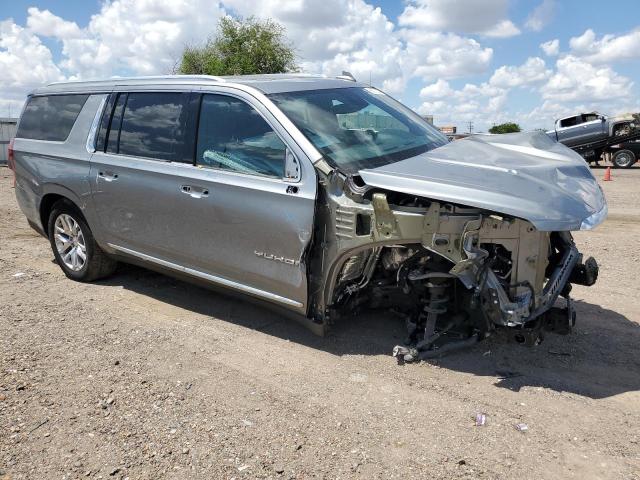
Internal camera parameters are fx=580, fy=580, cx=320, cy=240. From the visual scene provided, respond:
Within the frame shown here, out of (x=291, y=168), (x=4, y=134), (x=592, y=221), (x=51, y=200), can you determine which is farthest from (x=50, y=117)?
(x=4, y=134)

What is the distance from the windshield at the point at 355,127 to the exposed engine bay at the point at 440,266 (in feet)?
1.15

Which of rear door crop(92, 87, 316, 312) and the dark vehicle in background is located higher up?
the dark vehicle in background

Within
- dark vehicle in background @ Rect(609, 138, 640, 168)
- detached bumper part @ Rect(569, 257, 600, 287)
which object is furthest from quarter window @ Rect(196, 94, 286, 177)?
dark vehicle in background @ Rect(609, 138, 640, 168)

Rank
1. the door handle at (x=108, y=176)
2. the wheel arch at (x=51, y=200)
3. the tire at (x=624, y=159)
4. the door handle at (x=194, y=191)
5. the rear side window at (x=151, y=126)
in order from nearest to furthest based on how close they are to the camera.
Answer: the door handle at (x=194, y=191) → the rear side window at (x=151, y=126) → the door handle at (x=108, y=176) → the wheel arch at (x=51, y=200) → the tire at (x=624, y=159)

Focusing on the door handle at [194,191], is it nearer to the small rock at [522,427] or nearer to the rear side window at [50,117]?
the rear side window at [50,117]

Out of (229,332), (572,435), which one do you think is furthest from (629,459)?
(229,332)

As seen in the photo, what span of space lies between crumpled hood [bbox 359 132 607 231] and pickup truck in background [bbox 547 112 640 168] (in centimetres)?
1846

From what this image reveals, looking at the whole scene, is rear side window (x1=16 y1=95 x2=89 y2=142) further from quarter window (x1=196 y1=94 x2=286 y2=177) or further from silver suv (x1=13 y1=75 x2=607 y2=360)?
quarter window (x1=196 y1=94 x2=286 y2=177)

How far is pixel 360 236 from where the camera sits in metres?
3.73

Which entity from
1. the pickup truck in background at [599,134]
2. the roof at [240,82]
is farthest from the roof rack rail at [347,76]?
the pickup truck in background at [599,134]

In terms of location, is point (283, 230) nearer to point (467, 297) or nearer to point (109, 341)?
point (467, 297)

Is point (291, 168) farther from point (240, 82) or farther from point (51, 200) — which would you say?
point (51, 200)

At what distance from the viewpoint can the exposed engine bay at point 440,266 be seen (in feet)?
11.7

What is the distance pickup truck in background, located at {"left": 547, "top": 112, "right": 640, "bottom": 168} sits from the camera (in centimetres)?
2073
